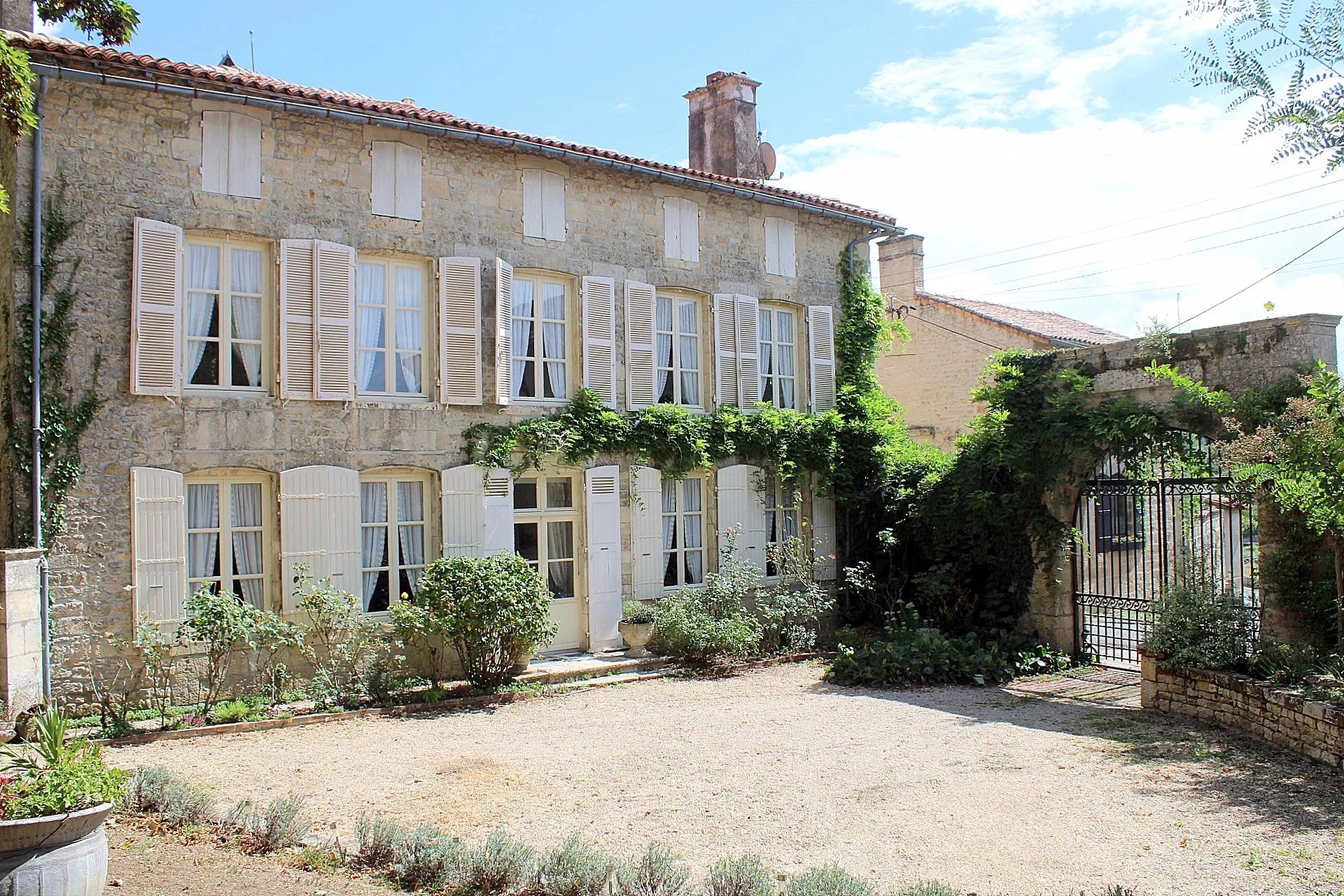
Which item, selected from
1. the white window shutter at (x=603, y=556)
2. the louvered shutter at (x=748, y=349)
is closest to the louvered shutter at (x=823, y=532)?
→ the louvered shutter at (x=748, y=349)

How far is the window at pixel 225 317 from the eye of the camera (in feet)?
32.6

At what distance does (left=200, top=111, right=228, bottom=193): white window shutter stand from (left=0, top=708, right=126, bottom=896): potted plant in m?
6.64

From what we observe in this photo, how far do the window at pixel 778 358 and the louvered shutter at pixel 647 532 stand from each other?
6.96ft

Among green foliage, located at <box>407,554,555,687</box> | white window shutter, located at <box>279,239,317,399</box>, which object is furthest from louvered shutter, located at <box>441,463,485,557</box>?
white window shutter, located at <box>279,239,317,399</box>

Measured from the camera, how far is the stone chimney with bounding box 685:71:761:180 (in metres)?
15.3

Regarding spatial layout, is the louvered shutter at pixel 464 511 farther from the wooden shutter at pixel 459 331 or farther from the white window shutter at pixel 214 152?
the white window shutter at pixel 214 152

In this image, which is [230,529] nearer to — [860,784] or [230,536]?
[230,536]

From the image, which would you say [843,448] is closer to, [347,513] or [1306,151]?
[347,513]

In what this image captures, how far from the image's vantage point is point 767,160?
15.6 meters

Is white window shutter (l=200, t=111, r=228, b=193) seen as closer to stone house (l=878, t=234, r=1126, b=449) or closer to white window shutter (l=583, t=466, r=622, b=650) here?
white window shutter (l=583, t=466, r=622, b=650)

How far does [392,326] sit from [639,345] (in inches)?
116

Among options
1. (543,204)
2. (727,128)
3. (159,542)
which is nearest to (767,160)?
(727,128)

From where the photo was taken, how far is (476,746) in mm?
8336

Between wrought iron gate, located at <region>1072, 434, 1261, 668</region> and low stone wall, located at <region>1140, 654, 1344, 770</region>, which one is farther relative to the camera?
wrought iron gate, located at <region>1072, 434, 1261, 668</region>
